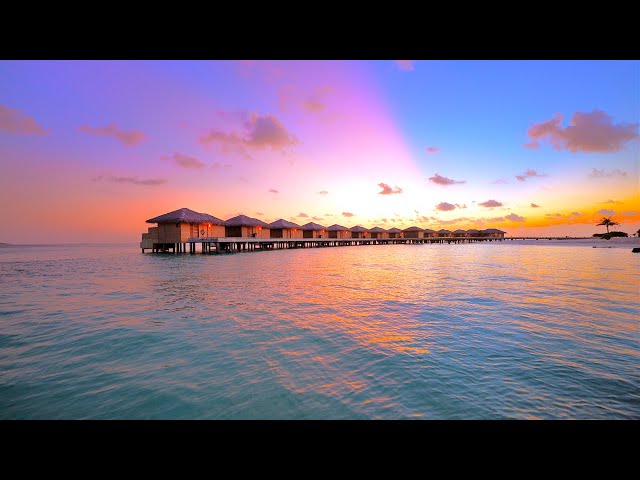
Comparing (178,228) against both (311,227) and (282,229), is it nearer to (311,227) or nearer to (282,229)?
(282,229)

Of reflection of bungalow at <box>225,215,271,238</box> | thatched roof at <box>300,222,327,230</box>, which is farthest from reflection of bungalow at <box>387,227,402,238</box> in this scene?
reflection of bungalow at <box>225,215,271,238</box>

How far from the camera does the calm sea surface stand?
3561 millimetres

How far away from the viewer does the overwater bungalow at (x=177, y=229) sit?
2859cm

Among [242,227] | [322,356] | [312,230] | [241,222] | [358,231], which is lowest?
Answer: [322,356]

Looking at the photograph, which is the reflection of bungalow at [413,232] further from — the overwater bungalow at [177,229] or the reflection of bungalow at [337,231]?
the overwater bungalow at [177,229]

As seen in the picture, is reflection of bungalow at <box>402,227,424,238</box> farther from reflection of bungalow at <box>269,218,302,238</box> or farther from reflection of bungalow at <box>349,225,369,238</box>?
reflection of bungalow at <box>269,218,302,238</box>

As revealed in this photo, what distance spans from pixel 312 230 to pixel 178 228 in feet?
95.0

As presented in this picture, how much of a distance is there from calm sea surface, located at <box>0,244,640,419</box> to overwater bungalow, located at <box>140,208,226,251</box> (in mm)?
19368

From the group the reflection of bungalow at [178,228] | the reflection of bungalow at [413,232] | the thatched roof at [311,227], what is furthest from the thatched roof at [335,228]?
the reflection of bungalow at [178,228]

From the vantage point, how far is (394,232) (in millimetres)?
78750

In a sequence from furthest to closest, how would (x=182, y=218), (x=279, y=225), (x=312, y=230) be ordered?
(x=312, y=230)
(x=279, y=225)
(x=182, y=218)

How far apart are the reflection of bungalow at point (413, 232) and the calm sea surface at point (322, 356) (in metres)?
72.8

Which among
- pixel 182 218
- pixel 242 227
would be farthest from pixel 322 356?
pixel 242 227
